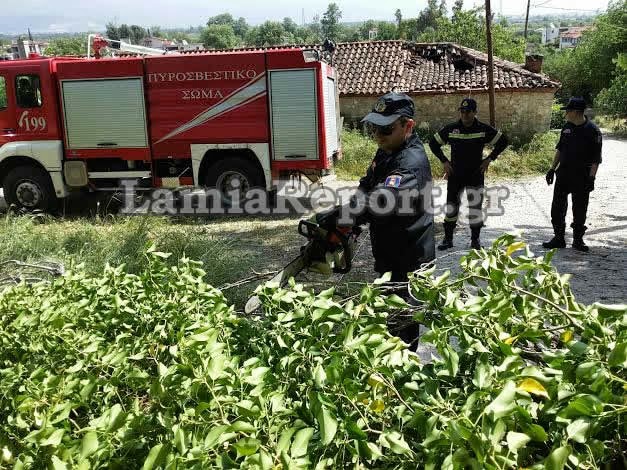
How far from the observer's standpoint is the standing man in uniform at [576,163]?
19.5 ft

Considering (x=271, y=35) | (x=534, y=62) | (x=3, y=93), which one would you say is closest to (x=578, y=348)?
(x=3, y=93)

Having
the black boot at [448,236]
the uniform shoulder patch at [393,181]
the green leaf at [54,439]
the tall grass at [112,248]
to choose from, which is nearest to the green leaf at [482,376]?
the green leaf at [54,439]

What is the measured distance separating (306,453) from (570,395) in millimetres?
488

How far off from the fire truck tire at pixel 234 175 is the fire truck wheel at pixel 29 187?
107 inches

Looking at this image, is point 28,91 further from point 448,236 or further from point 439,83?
point 439,83

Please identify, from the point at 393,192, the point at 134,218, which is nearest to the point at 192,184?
the point at 134,218

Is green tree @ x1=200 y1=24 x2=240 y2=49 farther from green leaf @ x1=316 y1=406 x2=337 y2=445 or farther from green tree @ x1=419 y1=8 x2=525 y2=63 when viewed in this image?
green leaf @ x1=316 y1=406 x2=337 y2=445

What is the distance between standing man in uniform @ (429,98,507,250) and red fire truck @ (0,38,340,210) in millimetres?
2714

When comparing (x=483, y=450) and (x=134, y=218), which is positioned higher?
(x=483, y=450)

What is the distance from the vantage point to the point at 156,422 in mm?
1127

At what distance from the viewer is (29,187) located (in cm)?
900

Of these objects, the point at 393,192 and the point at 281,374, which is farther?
the point at 393,192

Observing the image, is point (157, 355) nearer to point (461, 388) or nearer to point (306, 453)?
point (306, 453)

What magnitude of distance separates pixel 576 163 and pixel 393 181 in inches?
160
